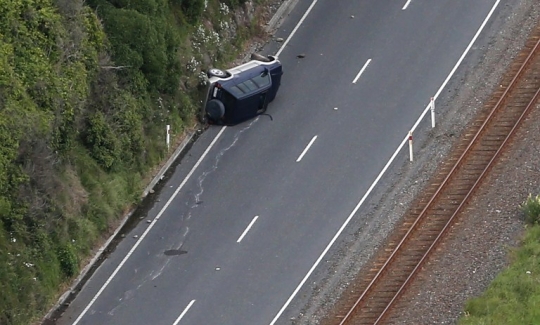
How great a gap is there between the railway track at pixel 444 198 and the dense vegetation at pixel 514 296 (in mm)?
2018

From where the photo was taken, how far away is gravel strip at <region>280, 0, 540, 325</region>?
28125 mm

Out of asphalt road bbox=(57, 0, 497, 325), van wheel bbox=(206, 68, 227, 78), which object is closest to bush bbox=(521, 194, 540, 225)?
asphalt road bbox=(57, 0, 497, 325)

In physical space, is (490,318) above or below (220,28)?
below

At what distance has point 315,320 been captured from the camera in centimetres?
2820

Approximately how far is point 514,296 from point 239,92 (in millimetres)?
10893

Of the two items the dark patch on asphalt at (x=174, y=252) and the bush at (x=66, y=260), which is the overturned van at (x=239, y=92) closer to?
the dark patch on asphalt at (x=174, y=252)

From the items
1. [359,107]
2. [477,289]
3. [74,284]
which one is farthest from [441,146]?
[74,284]

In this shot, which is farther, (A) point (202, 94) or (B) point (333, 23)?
(B) point (333, 23)

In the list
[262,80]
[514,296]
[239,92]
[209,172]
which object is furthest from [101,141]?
[514,296]

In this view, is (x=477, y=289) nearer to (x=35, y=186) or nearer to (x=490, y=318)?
(x=490, y=318)

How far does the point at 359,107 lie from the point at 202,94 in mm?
4519

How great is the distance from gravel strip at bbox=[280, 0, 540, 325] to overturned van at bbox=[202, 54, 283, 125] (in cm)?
460

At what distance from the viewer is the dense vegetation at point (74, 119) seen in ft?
90.9

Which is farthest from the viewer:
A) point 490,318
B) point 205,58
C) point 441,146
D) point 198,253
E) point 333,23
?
point 333,23
